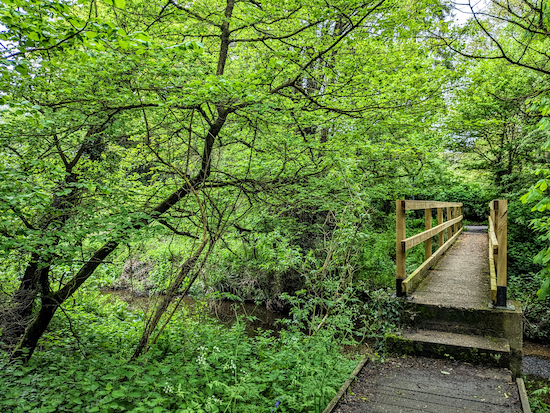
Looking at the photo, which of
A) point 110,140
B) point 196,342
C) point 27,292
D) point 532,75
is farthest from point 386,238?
point 27,292

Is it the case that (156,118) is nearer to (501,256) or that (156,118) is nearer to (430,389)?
(430,389)

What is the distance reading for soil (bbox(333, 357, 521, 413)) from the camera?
2.99m

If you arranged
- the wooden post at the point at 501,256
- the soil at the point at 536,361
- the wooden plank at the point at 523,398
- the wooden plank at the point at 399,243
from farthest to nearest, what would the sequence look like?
the soil at the point at 536,361 < the wooden plank at the point at 399,243 < the wooden post at the point at 501,256 < the wooden plank at the point at 523,398

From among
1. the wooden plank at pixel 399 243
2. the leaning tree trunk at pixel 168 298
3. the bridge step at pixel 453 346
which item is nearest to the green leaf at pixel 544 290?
the bridge step at pixel 453 346

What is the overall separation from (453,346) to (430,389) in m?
0.82

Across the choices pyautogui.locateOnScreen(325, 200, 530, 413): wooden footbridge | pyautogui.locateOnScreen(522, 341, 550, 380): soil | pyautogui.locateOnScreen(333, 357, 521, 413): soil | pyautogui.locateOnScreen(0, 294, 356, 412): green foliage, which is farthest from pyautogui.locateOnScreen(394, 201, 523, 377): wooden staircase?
pyautogui.locateOnScreen(522, 341, 550, 380): soil

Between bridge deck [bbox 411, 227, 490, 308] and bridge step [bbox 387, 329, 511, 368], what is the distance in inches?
16.0

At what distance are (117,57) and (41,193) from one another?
1909 millimetres

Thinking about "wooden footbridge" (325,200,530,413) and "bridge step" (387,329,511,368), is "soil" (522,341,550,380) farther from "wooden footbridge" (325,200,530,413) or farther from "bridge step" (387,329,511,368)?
"bridge step" (387,329,511,368)

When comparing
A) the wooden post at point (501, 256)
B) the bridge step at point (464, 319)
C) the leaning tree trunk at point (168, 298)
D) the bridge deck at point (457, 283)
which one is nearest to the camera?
the leaning tree trunk at point (168, 298)

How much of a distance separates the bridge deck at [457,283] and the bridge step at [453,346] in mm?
406

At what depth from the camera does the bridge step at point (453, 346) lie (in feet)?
12.2

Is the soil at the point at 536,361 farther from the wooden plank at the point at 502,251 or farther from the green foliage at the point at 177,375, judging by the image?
the green foliage at the point at 177,375

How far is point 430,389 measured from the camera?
3.29 meters
